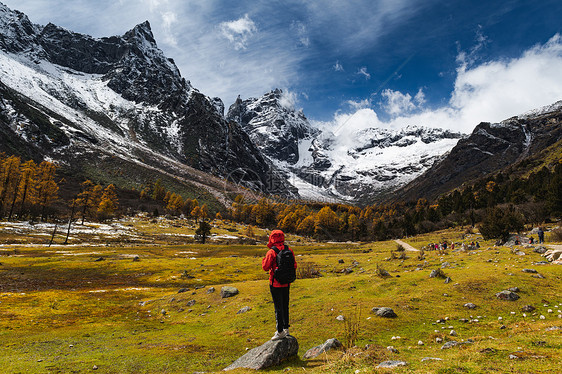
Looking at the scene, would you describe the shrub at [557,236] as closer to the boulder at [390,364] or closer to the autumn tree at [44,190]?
the boulder at [390,364]

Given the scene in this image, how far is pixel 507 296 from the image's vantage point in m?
14.1

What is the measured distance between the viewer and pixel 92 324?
1914 cm

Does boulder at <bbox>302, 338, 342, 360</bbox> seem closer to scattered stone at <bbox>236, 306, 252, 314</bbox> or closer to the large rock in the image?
the large rock

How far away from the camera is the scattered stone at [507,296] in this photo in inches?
550

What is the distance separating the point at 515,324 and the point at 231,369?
1133 centimetres

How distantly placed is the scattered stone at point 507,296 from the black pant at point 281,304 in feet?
37.1

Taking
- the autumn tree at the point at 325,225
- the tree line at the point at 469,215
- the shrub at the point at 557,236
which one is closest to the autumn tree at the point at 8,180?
the tree line at the point at 469,215

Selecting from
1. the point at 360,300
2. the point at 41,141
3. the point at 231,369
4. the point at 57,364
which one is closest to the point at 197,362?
the point at 231,369

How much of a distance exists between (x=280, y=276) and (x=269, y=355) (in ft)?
8.57

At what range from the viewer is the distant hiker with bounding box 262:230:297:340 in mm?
10812

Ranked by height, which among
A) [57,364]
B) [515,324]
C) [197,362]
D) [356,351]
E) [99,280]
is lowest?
[99,280]

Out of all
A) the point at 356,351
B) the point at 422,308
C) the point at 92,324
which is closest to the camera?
the point at 356,351

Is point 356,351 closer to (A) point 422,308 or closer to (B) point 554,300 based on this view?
(A) point 422,308

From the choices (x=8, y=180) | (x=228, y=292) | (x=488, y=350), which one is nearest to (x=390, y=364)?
(x=488, y=350)
